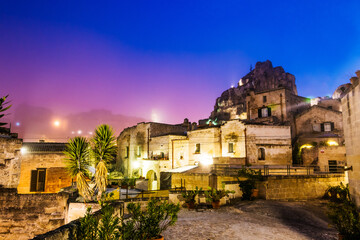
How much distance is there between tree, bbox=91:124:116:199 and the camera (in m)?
10.1

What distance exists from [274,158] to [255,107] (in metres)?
14.2

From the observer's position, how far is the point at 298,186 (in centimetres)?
1573

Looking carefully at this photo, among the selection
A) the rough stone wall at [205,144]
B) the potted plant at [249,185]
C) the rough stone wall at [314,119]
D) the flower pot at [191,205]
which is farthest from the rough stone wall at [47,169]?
the rough stone wall at [314,119]

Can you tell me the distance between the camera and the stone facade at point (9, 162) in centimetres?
1255

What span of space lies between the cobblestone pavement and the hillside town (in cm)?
34

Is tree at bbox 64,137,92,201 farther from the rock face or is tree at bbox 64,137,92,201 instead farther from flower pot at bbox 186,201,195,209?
the rock face

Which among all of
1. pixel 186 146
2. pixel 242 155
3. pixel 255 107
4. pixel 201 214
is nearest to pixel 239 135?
pixel 242 155

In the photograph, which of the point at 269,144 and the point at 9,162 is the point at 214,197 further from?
the point at 269,144

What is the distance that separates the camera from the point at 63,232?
4418mm

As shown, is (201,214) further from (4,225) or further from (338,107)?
Result: (338,107)

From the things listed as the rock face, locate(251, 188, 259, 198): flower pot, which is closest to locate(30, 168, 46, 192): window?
locate(251, 188, 259, 198): flower pot

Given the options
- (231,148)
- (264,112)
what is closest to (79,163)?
(231,148)

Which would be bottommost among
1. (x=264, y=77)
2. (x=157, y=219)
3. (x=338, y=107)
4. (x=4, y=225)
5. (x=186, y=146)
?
(x=4, y=225)

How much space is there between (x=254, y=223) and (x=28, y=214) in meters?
11.1
